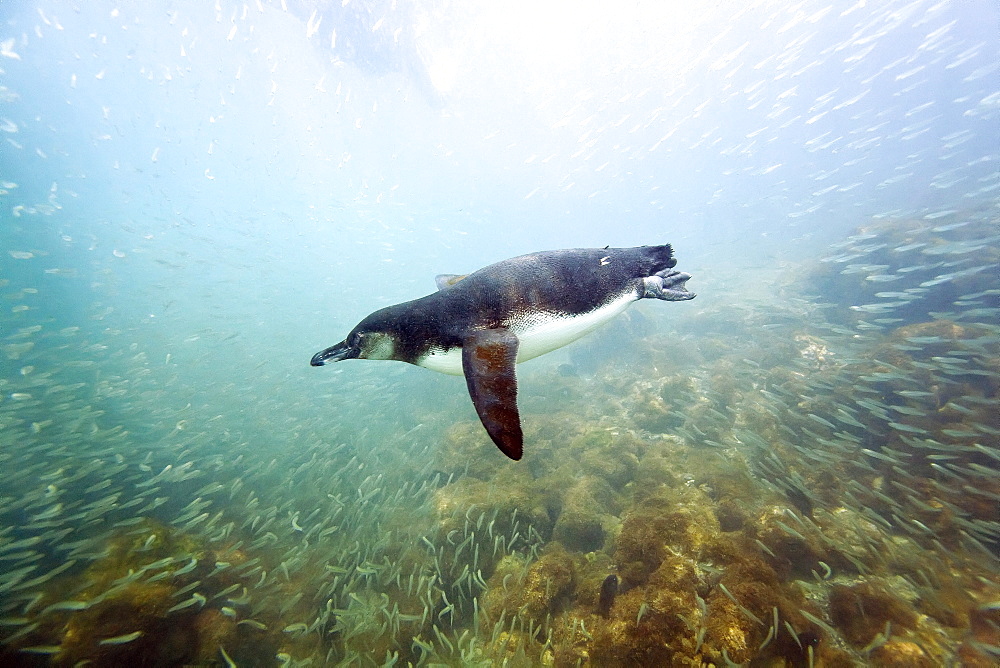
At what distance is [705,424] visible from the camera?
7.68m

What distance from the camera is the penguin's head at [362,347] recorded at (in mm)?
2734

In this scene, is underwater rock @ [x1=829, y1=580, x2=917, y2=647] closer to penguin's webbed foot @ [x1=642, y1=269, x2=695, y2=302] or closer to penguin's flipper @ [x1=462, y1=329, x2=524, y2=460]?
penguin's webbed foot @ [x1=642, y1=269, x2=695, y2=302]

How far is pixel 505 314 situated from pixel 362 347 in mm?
1245

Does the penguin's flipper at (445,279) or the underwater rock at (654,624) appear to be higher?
the penguin's flipper at (445,279)

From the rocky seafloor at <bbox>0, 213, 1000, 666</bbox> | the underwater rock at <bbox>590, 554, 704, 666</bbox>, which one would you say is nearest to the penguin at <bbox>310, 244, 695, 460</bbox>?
the underwater rock at <bbox>590, 554, 704, 666</bbox>

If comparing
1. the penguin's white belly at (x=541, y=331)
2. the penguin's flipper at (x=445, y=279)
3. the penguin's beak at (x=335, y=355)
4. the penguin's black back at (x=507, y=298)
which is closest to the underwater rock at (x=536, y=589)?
the penguin's white belly at (x=541, y=331)

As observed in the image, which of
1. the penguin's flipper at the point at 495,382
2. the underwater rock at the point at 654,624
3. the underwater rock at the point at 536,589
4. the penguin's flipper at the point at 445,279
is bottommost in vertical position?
the underwater rock at the point at 536,589

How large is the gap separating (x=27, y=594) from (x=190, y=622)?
1.95 meters

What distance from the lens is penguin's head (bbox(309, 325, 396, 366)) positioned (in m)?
2.73

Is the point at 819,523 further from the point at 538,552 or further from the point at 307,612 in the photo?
the point at 307,612

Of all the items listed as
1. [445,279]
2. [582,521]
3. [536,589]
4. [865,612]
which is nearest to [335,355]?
[445,279]

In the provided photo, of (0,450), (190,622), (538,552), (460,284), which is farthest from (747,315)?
(0,450)

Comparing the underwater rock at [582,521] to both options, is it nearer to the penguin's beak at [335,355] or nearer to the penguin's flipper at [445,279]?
the penguin's flipper at [445,279]

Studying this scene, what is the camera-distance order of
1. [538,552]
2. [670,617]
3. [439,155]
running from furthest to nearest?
[439,155] < [538,552] < [670,617]
